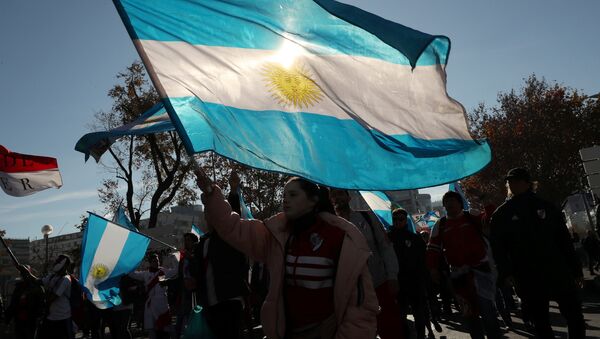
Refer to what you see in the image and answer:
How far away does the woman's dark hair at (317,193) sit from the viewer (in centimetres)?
335

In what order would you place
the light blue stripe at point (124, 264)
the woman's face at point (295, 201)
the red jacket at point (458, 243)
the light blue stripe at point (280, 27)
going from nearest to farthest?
the woman's face at point (295, 201), the light blue stripe at point (280, 27), the red jacket at point (458, 243), the light blue stripe at point (124, 264)

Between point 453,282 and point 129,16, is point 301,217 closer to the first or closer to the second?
point 129,16

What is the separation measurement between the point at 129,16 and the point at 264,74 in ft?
3.16

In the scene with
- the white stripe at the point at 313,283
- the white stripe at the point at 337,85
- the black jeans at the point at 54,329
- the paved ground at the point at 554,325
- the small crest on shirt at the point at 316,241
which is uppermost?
the white stripe at the point at 337,85

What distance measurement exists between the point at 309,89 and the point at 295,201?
3.26 ft

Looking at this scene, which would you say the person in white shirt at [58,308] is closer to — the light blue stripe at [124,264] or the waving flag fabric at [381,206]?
the light blue stripe at [124,264]

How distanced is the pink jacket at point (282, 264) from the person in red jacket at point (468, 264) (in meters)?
3.31

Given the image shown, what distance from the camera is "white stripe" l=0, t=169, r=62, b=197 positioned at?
9.36 m

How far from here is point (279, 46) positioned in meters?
3.92

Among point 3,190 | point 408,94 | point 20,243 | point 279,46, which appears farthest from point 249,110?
point 20,243

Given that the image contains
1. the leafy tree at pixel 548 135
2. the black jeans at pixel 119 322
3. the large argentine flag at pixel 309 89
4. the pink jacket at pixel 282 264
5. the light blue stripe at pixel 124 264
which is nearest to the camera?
the pink jacket at pixel 282 264

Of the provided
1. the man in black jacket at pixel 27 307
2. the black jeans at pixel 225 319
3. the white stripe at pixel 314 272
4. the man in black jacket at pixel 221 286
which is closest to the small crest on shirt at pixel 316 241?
the white stripe at pixel 314 272

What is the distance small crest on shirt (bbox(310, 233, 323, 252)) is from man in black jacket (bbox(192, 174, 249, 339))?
8.34 feet

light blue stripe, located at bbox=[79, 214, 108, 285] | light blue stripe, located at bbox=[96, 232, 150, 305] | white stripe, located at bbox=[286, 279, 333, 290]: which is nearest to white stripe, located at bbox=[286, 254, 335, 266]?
white stripe, located at bbox=[286, 279, 333, 290]
